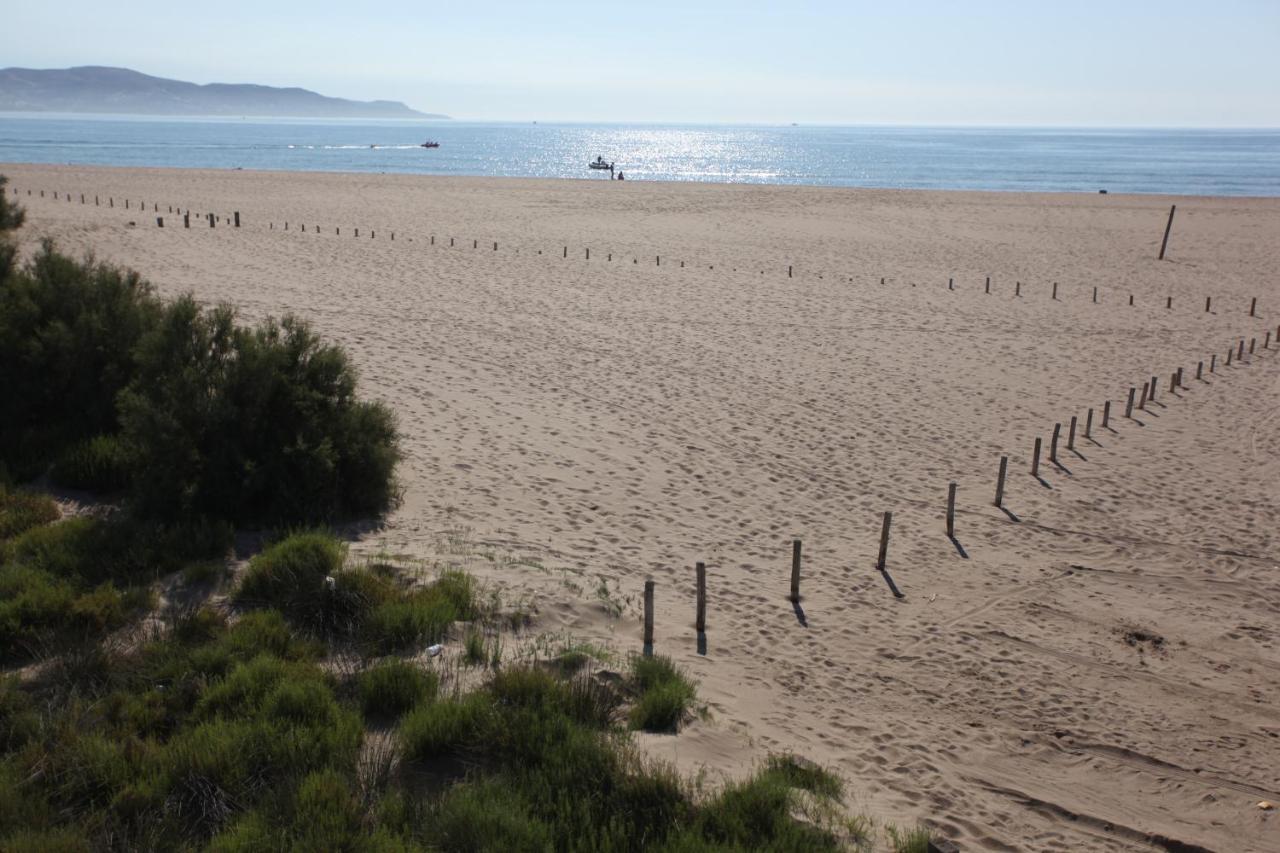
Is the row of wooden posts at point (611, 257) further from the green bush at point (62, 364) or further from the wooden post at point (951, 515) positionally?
the green bush at point (62, 364)

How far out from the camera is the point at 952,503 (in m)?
9.55

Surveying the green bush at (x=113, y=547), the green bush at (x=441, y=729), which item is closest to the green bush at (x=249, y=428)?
the green bush at (x=113, y=547)

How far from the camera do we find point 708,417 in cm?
1331

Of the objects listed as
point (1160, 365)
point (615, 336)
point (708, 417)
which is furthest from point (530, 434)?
point (1160, 365)

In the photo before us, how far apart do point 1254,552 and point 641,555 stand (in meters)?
6.08

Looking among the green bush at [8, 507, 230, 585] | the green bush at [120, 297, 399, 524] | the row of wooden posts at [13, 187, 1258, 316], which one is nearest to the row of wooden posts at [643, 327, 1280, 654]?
the row of wooden posts at [13, 187, 1258, 316]

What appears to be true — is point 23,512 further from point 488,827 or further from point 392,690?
point 488,827

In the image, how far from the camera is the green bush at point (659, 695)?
579cm

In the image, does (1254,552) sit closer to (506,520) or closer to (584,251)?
(506,520)

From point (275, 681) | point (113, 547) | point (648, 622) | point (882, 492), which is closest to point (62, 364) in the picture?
point (113, 547)

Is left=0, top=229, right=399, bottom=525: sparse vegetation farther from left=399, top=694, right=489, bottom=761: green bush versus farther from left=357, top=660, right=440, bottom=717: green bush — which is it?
left=399, top=694, right=489, bottom=761: green bush

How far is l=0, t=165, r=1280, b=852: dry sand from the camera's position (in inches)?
241

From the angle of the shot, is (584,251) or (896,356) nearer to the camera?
(896,356)

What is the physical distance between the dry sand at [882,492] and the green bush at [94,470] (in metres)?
2.63
